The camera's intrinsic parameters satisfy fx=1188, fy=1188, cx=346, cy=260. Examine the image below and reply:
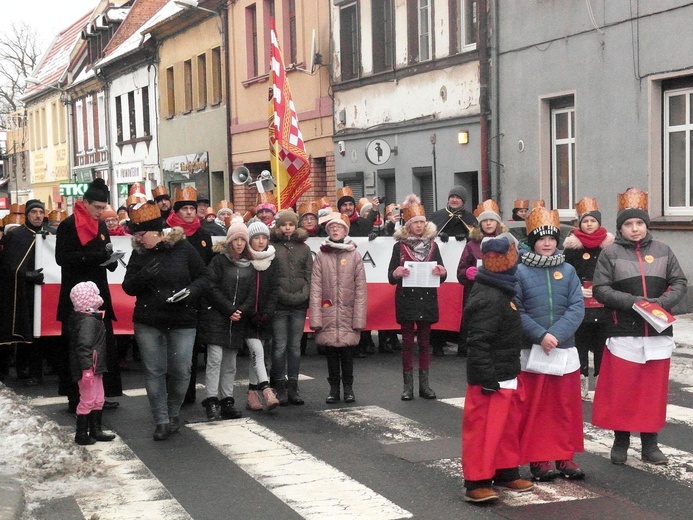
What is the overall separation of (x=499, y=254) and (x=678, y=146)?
11.3 m

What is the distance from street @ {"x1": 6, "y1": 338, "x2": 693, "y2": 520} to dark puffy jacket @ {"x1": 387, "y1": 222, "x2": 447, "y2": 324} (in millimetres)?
738

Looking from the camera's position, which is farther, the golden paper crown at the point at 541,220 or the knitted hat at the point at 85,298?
the knitted hat at the point at 85,298

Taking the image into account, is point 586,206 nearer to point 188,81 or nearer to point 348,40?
point 348,40

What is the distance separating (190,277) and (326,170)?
777 inches

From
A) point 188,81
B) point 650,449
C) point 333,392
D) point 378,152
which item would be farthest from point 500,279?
point 188,81

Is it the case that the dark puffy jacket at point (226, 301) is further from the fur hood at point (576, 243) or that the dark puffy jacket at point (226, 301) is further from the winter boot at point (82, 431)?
the fur hood at point (576, 243)

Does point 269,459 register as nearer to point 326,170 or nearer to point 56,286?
point 56,286

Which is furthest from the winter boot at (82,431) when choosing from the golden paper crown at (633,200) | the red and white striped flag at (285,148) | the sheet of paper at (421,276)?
the red and white striped flag at (285,148)

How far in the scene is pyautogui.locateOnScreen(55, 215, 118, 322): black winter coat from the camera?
32.1 ft

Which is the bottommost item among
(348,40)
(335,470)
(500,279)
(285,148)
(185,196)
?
(335,470)

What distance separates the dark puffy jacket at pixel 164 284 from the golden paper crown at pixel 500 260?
292 centimetres

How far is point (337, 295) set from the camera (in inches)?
414

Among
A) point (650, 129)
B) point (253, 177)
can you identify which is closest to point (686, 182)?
point (650, 129)

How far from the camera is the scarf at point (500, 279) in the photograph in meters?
6.94
